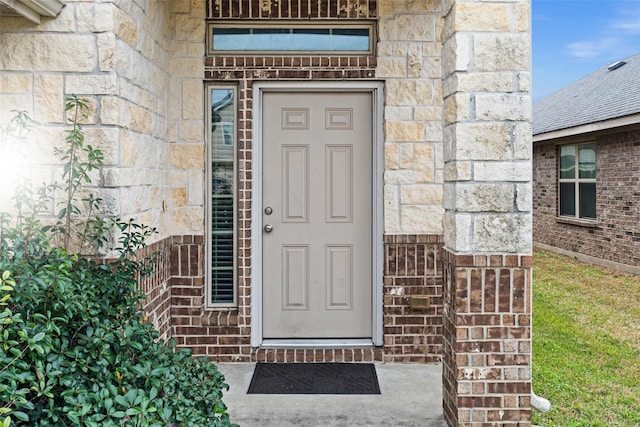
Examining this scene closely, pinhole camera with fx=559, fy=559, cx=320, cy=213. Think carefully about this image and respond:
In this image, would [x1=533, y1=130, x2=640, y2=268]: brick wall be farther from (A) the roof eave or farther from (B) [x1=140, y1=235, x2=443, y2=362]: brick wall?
(B) [x1=140, y1=235, x2=443, y2=362]: brick wall

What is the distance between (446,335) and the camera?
3.14 meters

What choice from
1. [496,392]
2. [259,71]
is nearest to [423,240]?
[496,392]

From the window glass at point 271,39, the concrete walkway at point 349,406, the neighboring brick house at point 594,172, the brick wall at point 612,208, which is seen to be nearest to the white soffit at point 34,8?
the window glass at point 271,39

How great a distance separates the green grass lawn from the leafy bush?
87.6 inches

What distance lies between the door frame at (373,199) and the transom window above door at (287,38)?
10.3 inches

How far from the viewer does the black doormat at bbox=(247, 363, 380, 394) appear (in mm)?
3719

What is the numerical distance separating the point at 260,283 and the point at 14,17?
239 cm

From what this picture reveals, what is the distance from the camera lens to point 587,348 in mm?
5203

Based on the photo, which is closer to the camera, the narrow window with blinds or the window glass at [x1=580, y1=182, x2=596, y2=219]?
the narrow window with blinds

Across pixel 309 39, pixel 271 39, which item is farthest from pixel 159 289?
pixel 309 39

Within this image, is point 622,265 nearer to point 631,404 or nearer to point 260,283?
point 631,404

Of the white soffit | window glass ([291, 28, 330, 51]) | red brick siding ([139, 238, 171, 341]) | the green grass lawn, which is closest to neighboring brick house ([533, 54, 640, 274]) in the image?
the green grass lawn

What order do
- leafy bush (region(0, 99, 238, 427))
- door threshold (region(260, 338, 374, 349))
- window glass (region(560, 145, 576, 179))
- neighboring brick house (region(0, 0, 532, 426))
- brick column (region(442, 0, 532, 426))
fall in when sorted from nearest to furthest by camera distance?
leafy bush (region(0, 99, 238, 427)), brick column (region(442, 0, 532, 426)), neighboring brick house (region(0, 0, 532, 426)), door threshold (region(260, 338, 374, 349)), window glass (region(560, 145, 576, 179))

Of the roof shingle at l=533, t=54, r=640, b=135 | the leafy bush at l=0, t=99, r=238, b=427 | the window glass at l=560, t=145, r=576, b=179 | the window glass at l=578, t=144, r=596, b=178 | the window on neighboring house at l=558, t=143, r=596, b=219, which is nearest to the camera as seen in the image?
the leafy bush at l=0, t=99, r=238, b=427
